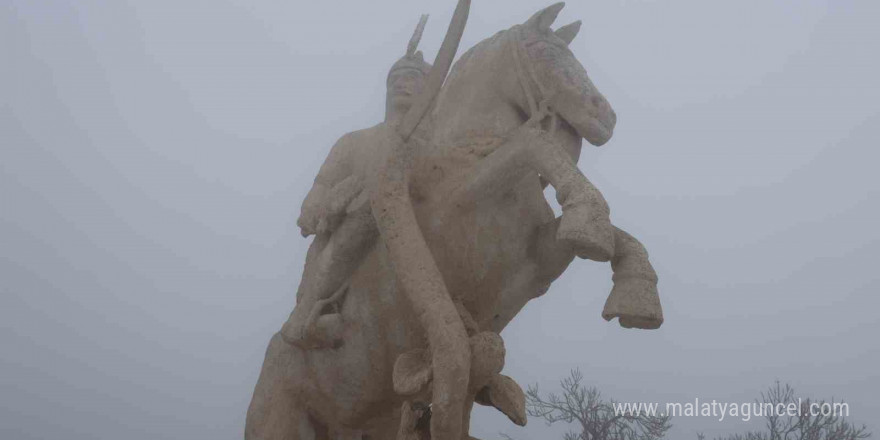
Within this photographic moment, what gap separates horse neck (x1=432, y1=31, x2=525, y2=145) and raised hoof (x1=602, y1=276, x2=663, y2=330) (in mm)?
1013

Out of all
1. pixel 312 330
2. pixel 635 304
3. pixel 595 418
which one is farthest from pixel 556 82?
pixel 595 418

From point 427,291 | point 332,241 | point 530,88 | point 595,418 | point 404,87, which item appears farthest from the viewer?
point 595,418

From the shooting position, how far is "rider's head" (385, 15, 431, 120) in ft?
16.3

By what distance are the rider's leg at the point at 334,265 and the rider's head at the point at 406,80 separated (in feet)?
3.42

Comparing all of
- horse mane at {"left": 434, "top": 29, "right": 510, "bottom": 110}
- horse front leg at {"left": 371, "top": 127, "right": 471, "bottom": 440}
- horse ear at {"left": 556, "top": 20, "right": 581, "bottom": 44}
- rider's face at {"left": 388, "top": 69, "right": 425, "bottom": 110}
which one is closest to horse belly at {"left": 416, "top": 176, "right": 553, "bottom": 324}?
horse front leg at {"left": 371, "top": 127, "right": 471, "bottom": 440}

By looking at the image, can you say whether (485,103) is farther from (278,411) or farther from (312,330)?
(278,411)

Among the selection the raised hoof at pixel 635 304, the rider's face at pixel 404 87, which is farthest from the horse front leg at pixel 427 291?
the rider's face at pixel 404 87

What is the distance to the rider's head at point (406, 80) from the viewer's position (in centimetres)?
495

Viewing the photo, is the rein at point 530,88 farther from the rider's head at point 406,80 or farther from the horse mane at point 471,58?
the rider's head at point 406,80

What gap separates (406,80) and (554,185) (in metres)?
1.72

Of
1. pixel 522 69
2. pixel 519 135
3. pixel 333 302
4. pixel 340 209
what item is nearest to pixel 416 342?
pixel 333 302

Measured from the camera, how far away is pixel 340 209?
13.7 ft

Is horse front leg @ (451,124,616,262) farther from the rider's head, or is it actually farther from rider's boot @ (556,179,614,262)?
the rider's head

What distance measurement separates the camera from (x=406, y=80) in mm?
4988
